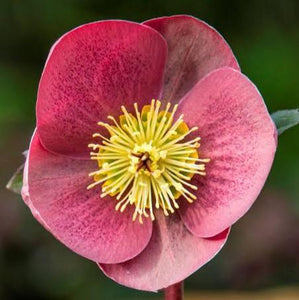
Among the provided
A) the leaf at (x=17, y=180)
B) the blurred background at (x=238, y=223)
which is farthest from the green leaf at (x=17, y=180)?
the blurred background at (x=238, y=223)

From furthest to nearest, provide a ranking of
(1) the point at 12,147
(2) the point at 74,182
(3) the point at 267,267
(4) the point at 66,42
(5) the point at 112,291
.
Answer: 1. (1) the point at 12,147
2. (3) the point at 267,267
3. (5) the point at 112,291
4. (2) the point at 74,182
5. (4) the point at 66,42

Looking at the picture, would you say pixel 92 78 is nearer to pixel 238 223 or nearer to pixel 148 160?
pixel 148 160

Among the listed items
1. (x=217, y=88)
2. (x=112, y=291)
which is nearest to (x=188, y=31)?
(x=217, y=88)

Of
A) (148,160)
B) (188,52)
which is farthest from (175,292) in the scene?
(188,52)

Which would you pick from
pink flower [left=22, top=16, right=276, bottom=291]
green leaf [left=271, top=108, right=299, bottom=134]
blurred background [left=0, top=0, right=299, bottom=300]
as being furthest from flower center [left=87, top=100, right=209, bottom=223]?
blurred background [left=0, top=0, right=299, bottom=300]

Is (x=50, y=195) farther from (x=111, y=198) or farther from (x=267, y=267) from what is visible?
(x=267, y=267)

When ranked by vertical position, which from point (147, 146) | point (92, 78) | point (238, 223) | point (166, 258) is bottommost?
point (238, 223)
